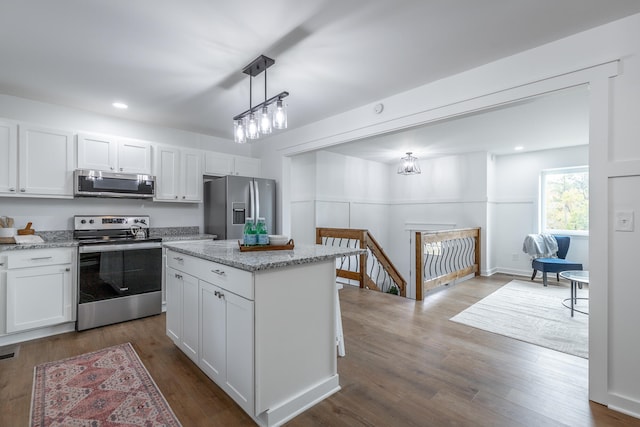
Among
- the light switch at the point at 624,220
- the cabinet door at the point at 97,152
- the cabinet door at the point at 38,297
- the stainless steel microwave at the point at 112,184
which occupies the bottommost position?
the cabinet door at the point at 38,297

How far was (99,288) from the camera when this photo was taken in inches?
127

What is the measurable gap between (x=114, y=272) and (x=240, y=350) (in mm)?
2324

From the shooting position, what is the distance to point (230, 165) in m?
4.60

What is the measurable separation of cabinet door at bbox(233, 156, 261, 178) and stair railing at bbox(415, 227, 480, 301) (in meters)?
2.70

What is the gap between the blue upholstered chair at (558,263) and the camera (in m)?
4.70

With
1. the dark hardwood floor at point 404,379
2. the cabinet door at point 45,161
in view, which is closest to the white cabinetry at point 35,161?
the cabinet door at point 45,161

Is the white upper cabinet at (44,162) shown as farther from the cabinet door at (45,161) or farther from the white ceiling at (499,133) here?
the white ceiling at (499,133)

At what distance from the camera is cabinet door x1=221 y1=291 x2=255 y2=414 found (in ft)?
5.55

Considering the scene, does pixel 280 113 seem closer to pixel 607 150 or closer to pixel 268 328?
pixel 268 328

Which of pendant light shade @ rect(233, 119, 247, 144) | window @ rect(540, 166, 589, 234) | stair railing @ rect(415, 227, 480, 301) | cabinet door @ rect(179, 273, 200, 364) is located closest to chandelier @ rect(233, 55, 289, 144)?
pendant light shade @ rect(233, 119, 247, 144)

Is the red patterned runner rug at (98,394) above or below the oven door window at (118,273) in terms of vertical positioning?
below

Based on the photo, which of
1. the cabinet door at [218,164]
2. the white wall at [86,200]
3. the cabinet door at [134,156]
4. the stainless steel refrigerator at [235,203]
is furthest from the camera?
the cabinet door at [218,164]

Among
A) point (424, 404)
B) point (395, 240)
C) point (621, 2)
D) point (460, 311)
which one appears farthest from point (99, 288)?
point (395, 240)

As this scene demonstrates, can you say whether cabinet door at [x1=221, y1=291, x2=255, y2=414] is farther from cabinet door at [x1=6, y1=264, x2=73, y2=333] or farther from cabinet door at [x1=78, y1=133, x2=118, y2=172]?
cabinet door at [x1=78, y1=133, x2=118, y2=172]
